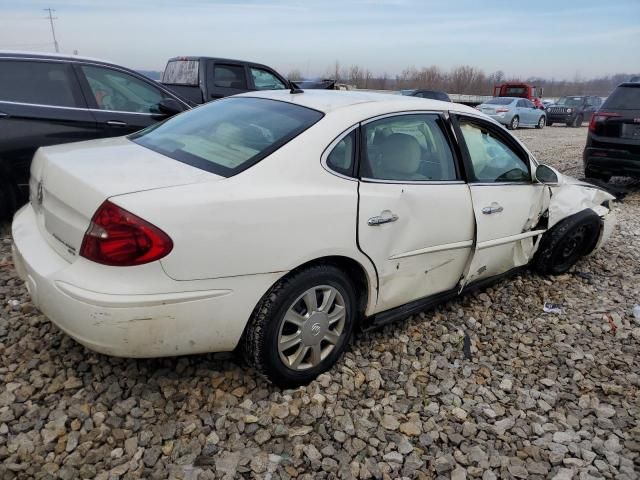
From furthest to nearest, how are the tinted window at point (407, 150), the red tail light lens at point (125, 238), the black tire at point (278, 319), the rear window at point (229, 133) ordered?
the tinted window at point (407, 150) < the rear window at point (229, 133) < the black tire at point (278, 319) < the red tail light lens at point (125, 238)

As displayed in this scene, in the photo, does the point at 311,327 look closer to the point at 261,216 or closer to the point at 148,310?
the point at 261,216

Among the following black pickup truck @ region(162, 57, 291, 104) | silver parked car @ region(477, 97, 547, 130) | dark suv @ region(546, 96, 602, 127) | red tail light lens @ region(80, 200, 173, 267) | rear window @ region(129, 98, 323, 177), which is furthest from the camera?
dark suv @ region(546, 96, 602, 127)

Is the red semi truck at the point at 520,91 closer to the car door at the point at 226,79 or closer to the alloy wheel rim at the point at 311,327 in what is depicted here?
the car door at the point at 226,79

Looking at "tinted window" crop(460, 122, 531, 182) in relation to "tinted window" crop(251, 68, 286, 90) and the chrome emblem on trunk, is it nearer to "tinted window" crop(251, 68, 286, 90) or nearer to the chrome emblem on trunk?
the chrome emblem on trunk

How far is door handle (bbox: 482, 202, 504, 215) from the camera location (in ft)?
10.4

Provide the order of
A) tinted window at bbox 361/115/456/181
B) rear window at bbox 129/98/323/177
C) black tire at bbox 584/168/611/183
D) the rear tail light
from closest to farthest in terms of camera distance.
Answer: rear window at bbox 129/98/323/177 < tinted window at bbox 361/115/456/181 < the rear tail light < black tire at bbox 584/168/611/183

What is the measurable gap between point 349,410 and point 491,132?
2.14 m

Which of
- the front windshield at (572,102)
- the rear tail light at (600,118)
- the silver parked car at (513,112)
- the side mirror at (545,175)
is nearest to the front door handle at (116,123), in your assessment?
the side mirror at (545,175)

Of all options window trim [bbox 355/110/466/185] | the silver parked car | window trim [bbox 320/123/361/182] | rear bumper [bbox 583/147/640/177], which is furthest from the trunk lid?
the silver parked car

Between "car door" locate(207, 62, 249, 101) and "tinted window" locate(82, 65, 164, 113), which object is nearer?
"tinted window" locate(82, 65, 164, 113)

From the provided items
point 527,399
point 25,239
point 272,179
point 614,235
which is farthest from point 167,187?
point 614,235

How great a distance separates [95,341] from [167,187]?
72cm

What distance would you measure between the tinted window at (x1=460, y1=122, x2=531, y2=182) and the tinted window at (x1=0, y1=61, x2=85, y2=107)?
3.57 meters

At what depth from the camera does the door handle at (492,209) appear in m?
3.17
